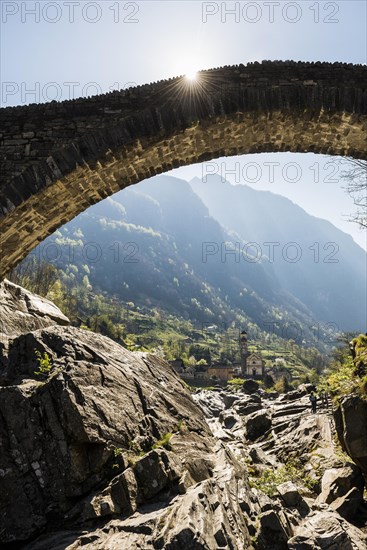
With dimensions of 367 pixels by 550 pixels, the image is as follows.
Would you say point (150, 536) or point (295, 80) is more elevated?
point (295, 80)

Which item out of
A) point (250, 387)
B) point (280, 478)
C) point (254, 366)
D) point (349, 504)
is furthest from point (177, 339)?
point (349, 504)

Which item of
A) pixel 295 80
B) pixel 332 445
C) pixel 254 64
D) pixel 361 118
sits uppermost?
pixel 254 64

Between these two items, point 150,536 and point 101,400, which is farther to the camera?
point 101,400

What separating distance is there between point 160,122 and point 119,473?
22.7 ft

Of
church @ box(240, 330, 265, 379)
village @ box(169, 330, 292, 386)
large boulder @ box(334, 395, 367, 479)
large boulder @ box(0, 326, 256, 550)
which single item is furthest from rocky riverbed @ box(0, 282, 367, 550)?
church @ box(240, 330, 265, 379)

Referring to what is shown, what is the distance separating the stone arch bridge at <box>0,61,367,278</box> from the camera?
7.20 metres

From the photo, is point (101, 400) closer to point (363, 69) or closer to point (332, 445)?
point (363, 69)

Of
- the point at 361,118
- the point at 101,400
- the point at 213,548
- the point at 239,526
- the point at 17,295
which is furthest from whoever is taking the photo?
the point at 17,295

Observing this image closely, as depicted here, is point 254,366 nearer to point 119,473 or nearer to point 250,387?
point 250,387

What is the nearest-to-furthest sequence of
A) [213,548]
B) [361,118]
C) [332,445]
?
[213,548] < [361,118] < [332,445]

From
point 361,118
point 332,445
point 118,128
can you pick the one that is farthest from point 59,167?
point 332,445

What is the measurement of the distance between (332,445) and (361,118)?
41.7 ft

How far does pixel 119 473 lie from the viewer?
6727mm

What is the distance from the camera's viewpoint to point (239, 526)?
20.6ft
